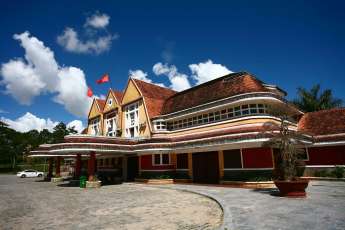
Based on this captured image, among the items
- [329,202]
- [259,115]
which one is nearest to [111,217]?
[329,202]

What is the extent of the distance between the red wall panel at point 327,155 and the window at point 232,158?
337 inches

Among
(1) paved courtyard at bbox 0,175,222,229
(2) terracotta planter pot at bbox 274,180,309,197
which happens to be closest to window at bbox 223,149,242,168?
(2) terracotta planter pot at bbox 274,180,309,197

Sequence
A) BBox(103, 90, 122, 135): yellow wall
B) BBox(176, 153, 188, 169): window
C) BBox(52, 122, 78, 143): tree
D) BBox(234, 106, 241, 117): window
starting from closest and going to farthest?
BBox(234, 106, 241, 117): window < BBox(176, 153, 188, 169): window < BBox(103, 90, 122, 135): yellow wall < BBox(52, 122, 78, 143): tree

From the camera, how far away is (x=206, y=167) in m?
25.2

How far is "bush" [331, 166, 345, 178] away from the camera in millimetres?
22328

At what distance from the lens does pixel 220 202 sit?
1328 centimetres

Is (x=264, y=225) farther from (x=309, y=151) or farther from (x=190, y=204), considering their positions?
(x=309, y=151)

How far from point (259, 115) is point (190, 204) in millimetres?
11320

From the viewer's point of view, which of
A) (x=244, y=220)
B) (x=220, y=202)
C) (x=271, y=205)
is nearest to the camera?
(x=244, y=220)

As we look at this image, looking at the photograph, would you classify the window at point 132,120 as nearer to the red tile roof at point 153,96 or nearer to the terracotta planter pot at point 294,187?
the red tile roof at point 153,96

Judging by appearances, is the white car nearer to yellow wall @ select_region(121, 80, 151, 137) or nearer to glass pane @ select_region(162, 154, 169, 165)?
yellow wall @ select_region(121, 80, 151, 137)

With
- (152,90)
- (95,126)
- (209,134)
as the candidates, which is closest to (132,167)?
(152,90)

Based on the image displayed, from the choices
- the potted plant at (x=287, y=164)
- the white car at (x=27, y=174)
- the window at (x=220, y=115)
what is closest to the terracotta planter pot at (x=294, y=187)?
the potted plant at (x=287, y=164)

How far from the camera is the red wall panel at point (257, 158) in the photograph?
66.0 ft
